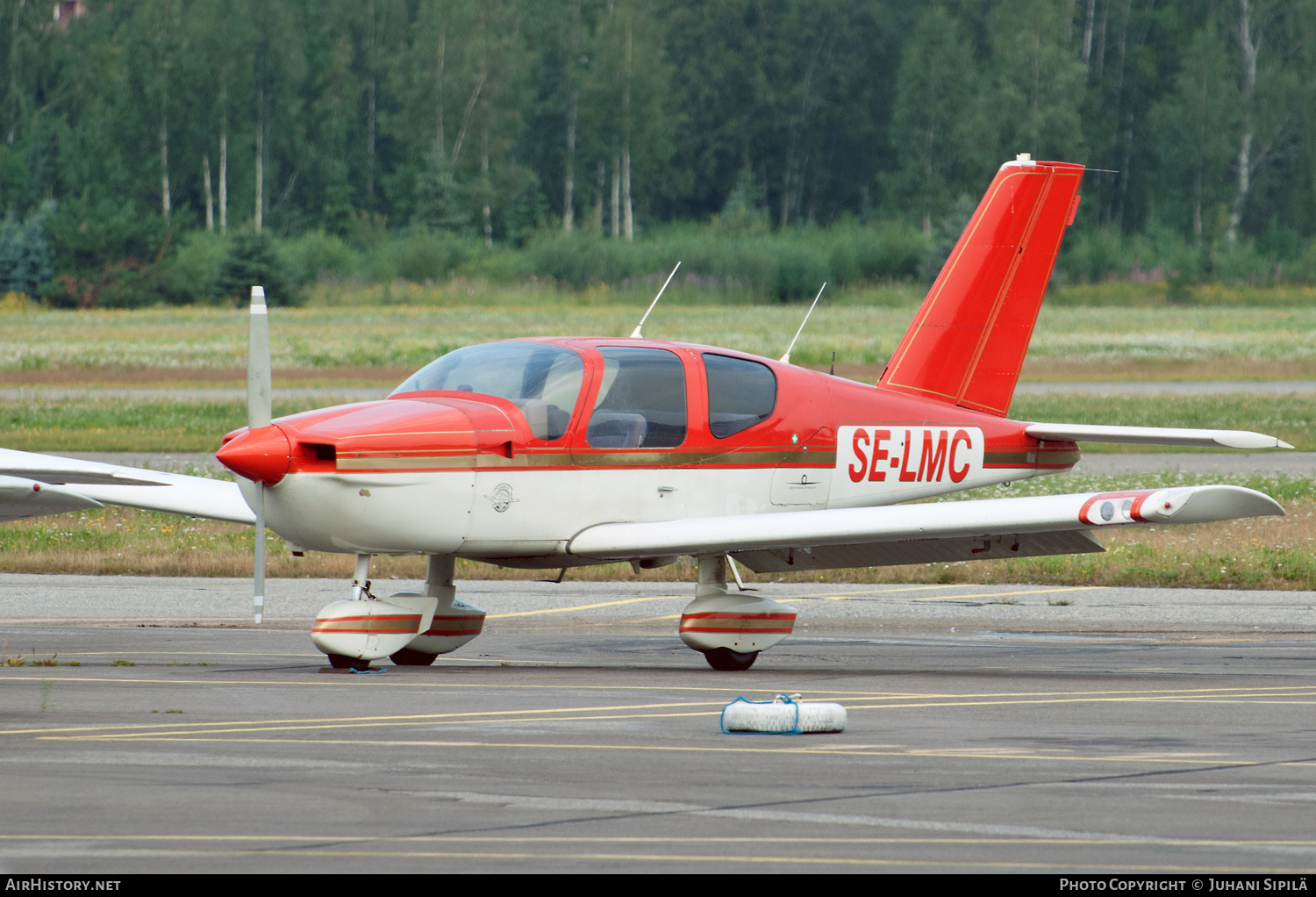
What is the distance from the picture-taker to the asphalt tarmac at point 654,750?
6.04 metres

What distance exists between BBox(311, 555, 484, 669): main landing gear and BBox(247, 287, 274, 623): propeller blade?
507 mm

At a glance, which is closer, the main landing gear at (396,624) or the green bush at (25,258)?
the main landing gear at (396,624)

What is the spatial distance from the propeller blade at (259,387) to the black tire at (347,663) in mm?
616

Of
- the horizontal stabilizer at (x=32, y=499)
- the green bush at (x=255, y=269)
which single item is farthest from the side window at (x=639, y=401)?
the green bush at (x=255, y=269)

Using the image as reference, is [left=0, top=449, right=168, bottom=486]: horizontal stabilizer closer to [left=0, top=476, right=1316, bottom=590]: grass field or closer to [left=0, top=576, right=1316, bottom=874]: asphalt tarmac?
[left=0, top=576, right=1316, bottom=874]: asphalt tarmac

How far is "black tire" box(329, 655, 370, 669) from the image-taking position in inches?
437

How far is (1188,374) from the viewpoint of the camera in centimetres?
4606

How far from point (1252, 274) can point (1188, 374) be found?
1624 inches

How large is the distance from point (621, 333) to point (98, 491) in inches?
1786

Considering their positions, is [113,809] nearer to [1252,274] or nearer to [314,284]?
[314,284]

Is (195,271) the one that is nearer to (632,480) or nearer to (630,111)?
(630,111)

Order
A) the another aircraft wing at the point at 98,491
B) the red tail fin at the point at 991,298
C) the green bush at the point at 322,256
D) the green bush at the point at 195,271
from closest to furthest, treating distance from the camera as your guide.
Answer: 1. the another aircraft wing at the point at 98,491
2. the red tail fin at the point at 991,298
3. the green bush at the point at 195,271
4. the green bush at the point at 322,256

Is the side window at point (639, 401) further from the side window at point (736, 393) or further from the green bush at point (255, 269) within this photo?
the green bush at point (255, 269)

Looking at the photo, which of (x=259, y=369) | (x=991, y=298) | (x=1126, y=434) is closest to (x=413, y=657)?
(x=259, y=369)
